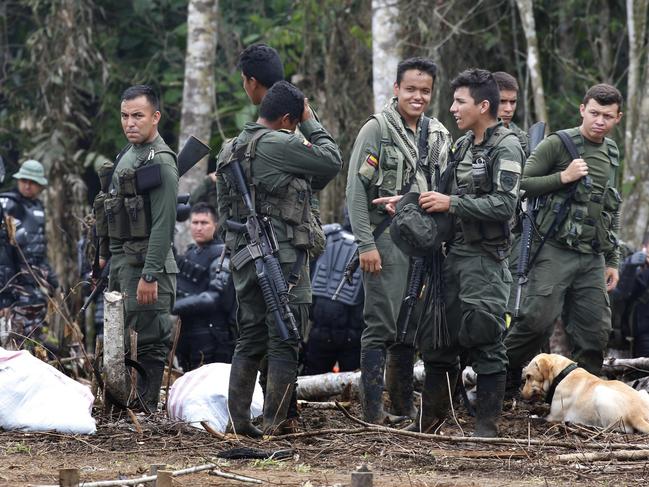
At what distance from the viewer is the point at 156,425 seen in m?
7.21

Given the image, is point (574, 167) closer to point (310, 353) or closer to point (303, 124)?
point (303, 124)

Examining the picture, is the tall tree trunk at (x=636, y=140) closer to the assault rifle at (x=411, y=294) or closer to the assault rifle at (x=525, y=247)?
the assault rifle at (x=525, y=247)

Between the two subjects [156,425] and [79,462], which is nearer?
[79,462]

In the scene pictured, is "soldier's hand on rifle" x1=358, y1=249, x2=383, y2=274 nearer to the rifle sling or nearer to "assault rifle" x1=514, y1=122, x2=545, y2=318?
"assault rifle" x1=514, y1=122, x2=545, y2=318

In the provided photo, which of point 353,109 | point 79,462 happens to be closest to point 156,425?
point 79,462

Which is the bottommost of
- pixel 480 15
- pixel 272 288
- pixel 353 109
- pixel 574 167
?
pixel 272 288

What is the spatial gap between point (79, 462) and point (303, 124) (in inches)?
88.2

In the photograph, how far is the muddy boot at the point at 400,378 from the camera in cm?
757

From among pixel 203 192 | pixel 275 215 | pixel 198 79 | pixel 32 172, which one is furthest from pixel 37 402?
pixel 198 79

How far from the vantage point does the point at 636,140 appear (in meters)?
13.3

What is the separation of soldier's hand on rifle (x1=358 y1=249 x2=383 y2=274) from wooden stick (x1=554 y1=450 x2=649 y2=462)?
1.64m

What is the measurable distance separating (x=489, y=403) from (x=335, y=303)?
330cm

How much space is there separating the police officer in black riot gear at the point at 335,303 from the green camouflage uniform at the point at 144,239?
237 cm

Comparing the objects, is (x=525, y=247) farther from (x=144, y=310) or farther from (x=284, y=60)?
(x=284, y=60)
